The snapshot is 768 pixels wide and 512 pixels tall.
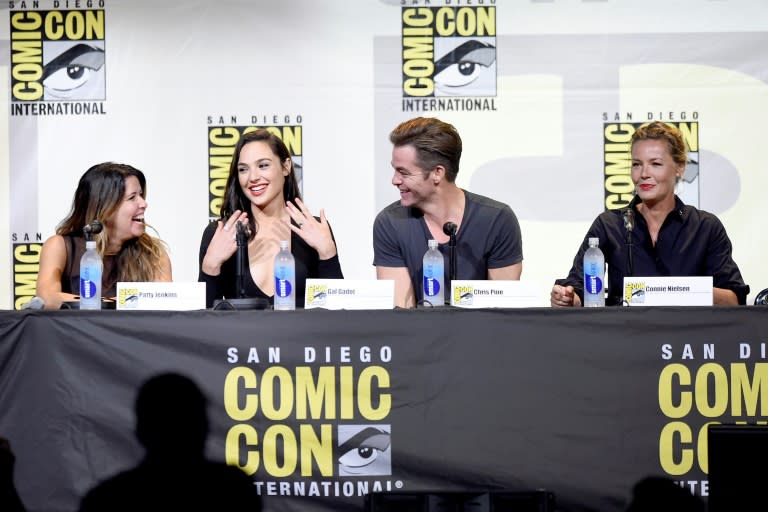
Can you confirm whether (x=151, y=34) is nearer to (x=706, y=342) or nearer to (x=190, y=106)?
(x=190, y=106)

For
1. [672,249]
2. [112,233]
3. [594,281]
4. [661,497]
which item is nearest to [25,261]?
[112,233]

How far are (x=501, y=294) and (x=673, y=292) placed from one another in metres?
0.51

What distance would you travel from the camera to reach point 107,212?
12.0 feet

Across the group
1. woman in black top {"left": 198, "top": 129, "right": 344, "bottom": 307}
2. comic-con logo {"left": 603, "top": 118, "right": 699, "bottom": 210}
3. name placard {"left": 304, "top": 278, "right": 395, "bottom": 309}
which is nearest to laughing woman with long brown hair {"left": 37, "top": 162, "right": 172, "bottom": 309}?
woman in black top {"left": 198, "top": 129, "right": 344, "bottom": 307}

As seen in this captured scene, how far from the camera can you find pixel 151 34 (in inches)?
180

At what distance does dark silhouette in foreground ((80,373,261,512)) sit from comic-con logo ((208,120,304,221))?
6.37ft

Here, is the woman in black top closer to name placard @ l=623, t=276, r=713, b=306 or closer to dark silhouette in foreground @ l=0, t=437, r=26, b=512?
dark silhouette in foreground @ l=0, t=437, r=26, b=512

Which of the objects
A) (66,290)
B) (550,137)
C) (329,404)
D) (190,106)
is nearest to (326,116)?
(190,106)

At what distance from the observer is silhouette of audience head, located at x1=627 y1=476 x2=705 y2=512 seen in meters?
2.68

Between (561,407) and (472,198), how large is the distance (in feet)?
3.96

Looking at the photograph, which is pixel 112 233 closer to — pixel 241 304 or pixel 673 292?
pixel 241 304

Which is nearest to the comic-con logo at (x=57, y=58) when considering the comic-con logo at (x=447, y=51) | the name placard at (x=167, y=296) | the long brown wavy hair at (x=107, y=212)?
the long brown wavy hair at (x=107, y=212)

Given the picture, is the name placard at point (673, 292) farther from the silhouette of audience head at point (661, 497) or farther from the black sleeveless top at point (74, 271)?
the black sleeveless top at point (74, 271)

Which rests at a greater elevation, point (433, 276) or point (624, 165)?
point (624, 165)
